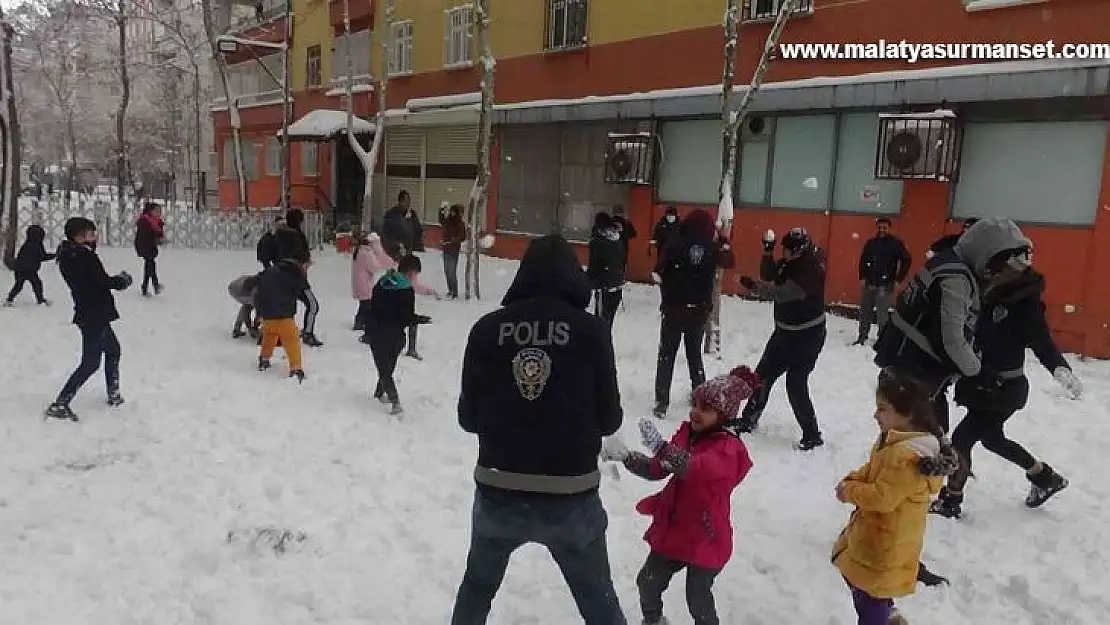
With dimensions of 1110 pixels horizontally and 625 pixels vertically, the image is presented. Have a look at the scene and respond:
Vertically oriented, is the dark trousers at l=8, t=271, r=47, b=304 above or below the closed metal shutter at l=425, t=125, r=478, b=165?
below

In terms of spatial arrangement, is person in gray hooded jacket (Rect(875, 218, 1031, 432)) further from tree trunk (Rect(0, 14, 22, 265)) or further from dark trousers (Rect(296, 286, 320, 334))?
tree trunk (Rect(0, 14, 22, 265))

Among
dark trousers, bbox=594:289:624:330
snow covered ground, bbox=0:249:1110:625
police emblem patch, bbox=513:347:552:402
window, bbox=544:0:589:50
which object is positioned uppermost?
window, bbox=544:0:589:50

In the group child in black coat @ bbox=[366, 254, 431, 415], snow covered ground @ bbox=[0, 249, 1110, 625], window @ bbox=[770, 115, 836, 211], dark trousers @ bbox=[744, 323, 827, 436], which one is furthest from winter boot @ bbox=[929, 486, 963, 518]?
window @ bbox=[770, 115, 836, 211]

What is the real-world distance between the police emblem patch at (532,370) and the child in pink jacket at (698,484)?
27.3 inches

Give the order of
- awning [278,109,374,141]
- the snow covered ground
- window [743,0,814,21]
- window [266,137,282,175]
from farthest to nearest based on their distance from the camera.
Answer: window [266,137,282,175] < awning [278,109,374,141] < window [743,0,814,21] < the snow covered ground

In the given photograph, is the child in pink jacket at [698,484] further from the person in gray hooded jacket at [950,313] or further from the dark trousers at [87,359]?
the dark trousers at [87,359]

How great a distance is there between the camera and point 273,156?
3319cm

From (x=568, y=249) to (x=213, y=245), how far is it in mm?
23970

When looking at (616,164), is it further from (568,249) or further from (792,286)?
(568,249)

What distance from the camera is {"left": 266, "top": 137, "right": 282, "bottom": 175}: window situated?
107ft

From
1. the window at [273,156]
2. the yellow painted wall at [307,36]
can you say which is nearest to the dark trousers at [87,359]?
the yellow painted wall at [307,36]

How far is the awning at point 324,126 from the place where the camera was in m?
24.2

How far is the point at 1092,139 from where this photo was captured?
1083cm

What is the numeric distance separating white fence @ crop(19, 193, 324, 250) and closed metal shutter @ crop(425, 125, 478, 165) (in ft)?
14.6
